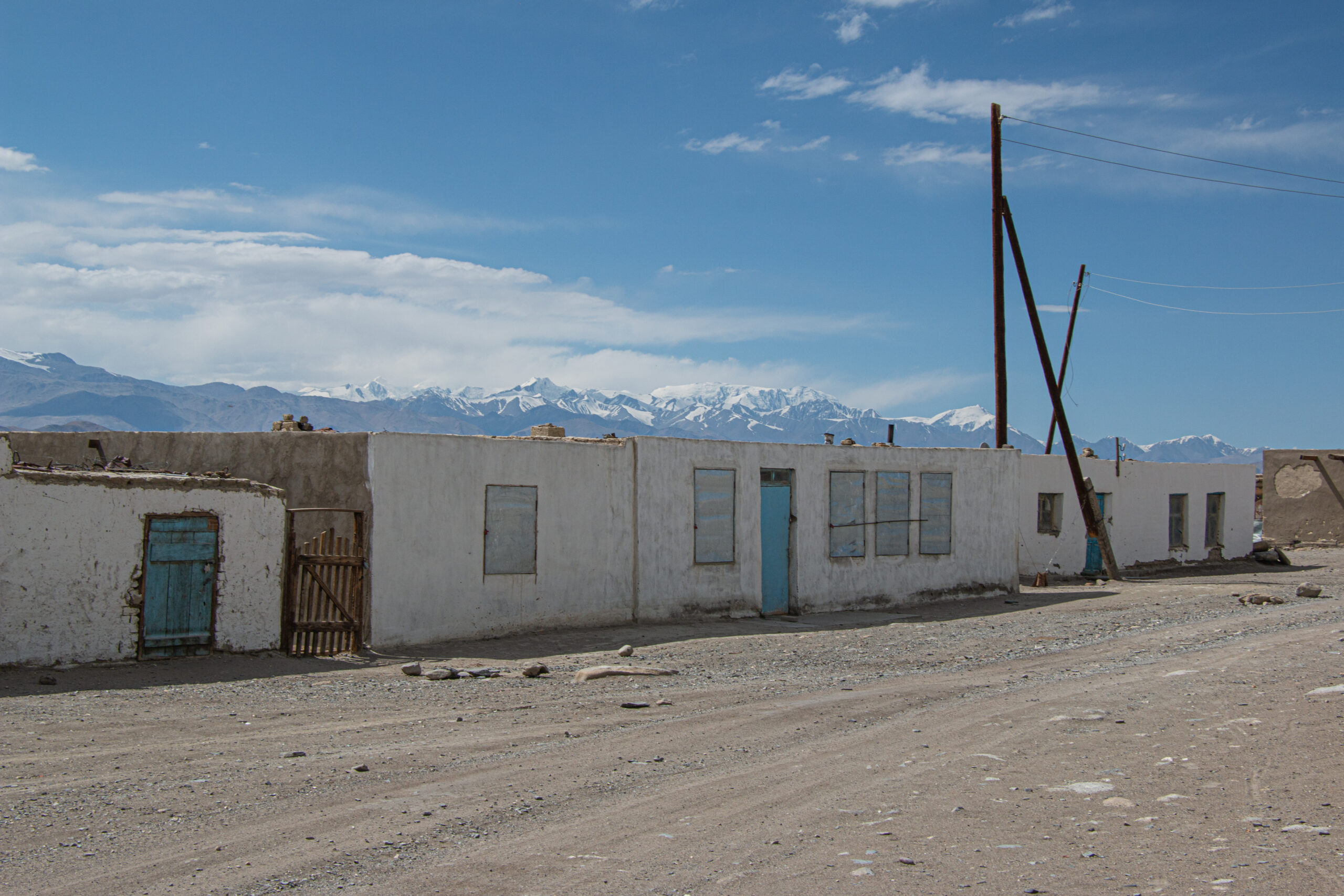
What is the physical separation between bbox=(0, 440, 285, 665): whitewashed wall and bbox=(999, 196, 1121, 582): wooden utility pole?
1761 cm

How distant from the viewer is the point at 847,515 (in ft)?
62.3

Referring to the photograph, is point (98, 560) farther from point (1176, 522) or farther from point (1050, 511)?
point (1176, 522)

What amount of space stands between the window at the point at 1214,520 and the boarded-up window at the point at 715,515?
19853mm

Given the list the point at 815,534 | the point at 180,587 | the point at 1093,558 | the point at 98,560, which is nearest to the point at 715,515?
the point at 815,534

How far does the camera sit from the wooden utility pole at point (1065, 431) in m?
23.8

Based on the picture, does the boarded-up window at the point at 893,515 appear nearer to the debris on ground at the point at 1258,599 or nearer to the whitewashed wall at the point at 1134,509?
the debris on ground at the point at 1258,599

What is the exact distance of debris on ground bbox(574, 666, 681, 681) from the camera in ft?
37.7

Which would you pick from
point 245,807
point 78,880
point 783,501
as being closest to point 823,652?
point 783,501

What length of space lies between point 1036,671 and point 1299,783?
5.23 m

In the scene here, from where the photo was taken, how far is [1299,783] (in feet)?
20.4

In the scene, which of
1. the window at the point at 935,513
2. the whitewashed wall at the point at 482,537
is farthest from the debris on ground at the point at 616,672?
the window at the point at 935,513

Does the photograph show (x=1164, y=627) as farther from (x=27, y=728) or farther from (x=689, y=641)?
(x=27, y=728)

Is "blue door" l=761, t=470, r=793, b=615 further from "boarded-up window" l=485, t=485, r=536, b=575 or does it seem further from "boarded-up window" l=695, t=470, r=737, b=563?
"boarded-up window" l=485, t=485, r=536, b=575

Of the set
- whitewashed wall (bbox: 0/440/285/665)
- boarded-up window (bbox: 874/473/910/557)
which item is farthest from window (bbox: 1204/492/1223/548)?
whitewashed wall (bbox: 0/440/285/665)
